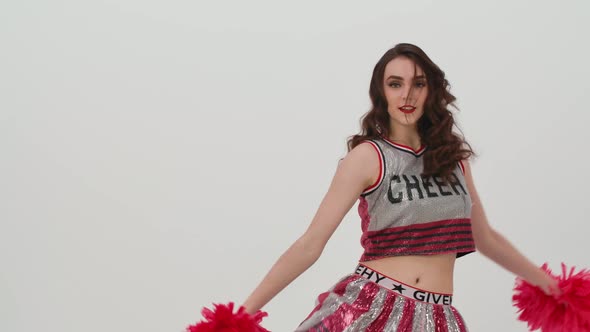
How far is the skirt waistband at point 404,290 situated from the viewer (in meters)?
3.34

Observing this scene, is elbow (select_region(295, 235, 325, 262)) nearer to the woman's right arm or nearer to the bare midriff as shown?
the woman's right arm

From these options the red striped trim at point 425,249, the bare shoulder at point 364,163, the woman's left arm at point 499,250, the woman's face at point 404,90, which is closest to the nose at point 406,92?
the woman's face at point 404,90

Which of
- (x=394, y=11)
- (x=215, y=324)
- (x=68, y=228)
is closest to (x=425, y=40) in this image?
(x=394, y=11)

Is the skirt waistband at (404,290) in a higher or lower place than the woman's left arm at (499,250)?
lower

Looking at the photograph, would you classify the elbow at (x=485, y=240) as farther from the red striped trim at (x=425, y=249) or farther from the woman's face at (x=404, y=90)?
the woman's face at (x=404, y=90)

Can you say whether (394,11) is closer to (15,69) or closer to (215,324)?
(15,69)

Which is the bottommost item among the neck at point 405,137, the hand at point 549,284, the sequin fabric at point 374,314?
the sequin fabric at point 374,314

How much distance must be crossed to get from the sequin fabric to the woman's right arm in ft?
0.63

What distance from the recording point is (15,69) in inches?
249

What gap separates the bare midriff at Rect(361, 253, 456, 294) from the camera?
3365 millimetres

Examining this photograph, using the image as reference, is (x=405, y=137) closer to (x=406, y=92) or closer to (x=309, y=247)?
(x=406, y=92)

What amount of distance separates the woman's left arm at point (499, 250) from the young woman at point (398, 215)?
0.45ft

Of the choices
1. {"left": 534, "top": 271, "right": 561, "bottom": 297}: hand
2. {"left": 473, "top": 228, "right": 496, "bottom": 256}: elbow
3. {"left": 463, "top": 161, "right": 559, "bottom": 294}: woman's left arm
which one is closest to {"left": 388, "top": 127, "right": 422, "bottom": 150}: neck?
{"left": 463, "top": 161, "right": 559, "bottom": 294}: woman's left arm

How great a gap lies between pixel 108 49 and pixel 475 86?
2.54m
